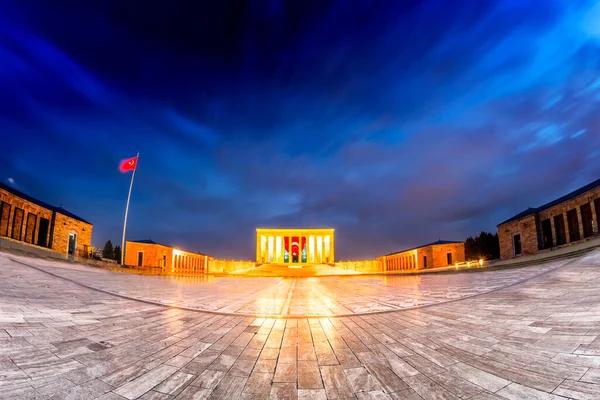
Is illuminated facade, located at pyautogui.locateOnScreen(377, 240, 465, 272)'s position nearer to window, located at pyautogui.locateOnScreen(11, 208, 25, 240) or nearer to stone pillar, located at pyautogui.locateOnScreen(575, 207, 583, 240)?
stone pillar, located at pyautogui.locateOnScreen(575, 207, 583, 240)

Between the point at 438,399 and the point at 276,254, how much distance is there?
269 feet

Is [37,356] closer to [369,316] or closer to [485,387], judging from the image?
[485,387]

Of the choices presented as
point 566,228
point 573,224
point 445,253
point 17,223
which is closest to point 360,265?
point 445,253

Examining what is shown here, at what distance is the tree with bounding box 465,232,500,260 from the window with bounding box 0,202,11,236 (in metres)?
71.5

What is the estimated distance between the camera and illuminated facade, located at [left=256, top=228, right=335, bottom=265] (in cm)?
8262

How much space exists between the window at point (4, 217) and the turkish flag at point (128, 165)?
31.3 ft

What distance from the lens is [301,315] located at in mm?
6875

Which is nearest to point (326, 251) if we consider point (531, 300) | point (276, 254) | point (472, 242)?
point (276, 254)

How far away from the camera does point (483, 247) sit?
199 ft

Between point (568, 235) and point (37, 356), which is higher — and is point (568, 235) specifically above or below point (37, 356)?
above

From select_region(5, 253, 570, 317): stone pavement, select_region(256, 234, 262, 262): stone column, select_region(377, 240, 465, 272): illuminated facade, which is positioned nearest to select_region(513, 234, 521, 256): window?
select_region(377, 240, 465, 272): illuminated facade

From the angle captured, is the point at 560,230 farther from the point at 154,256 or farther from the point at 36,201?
the point at 36,201

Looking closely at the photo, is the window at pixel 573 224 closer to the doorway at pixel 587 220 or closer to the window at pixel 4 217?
the doorway at pixel 587 220

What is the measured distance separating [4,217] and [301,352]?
3336 centimetres
